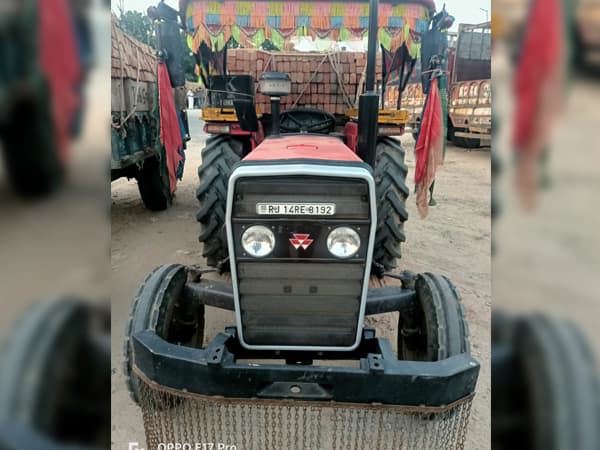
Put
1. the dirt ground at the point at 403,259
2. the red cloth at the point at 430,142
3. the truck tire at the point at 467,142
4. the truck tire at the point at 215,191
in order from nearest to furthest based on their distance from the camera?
the truck tire at the point at 467,142
the dirt ground at the point at 403,259
the truck tire at the point at 215,191
the red cloth at the point at 430,142

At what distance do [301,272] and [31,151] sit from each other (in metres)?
1.32

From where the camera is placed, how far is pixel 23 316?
0.52 meters

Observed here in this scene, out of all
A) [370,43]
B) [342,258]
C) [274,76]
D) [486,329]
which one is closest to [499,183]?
[342,258]

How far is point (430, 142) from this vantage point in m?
3.98


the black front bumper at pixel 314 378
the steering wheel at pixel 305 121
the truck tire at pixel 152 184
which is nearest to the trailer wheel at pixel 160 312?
the black front bumper at pixel 314 378

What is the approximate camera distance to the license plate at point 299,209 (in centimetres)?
159

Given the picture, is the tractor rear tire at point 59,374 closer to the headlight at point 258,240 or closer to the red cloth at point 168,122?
the headlight at point 258,240

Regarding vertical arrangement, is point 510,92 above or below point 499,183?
above

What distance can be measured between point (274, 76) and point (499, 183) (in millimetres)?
1983

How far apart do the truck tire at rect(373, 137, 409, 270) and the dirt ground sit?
0.58 meters

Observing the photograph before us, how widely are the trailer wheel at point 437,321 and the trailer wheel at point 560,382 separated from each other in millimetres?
1290

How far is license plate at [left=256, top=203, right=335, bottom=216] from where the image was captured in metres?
1.59

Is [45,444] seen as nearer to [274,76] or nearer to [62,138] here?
[62,138]

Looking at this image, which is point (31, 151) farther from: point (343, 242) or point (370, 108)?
point (370, 108)
